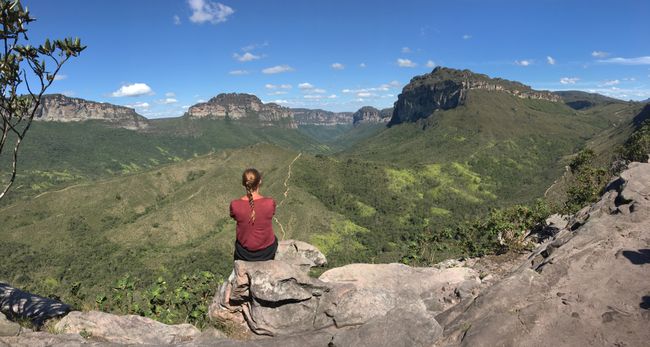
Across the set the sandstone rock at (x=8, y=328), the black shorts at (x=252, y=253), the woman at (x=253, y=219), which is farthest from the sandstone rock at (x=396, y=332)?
the sandstone rock at (x=8, y=328)

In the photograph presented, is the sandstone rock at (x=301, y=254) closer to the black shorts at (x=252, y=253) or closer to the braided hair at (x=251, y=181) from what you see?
the black shorts at (x=252, y=253)

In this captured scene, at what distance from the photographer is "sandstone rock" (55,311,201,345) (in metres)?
10.8

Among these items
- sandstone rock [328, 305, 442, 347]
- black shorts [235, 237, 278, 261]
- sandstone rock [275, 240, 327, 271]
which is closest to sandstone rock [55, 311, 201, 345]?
black shorts [235, 237, 278, 261]

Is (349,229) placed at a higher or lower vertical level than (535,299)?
lower

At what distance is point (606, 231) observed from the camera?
560 inches

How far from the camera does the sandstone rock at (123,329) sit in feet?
35.6

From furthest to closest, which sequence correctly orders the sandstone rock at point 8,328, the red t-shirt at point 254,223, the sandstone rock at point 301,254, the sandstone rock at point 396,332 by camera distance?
the sandstone rock at point 301,254
the red t-shirt at point 254,223
the sandstone rock at point 8,328
the sandstone rock at point 396,332

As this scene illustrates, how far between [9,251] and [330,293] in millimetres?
134523

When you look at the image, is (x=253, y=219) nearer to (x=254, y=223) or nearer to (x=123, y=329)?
(x=254, y=223)

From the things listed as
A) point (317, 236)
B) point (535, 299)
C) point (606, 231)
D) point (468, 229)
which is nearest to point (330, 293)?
point (535, 299)

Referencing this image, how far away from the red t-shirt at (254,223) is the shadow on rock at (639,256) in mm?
10643

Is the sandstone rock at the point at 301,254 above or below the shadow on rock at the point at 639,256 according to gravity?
below

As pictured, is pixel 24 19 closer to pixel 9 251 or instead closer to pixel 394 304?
pixel 394 304

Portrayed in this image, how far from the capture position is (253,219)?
10992 millimetres
